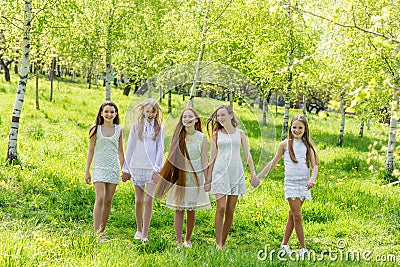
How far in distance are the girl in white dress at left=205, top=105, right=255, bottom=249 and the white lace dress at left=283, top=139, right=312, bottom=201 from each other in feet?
2.03

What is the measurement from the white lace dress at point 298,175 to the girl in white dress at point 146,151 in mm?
1741

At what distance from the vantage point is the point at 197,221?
755 cm

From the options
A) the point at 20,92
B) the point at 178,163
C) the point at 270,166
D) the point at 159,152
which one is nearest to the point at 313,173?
the point at 270,166

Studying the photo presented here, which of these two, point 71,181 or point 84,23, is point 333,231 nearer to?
point 71,181

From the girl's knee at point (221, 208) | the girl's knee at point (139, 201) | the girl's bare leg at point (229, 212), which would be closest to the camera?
the girl's knee at point (221, 208)

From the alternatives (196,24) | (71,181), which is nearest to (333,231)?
(71,181)

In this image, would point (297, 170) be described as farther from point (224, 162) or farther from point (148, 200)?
point (148, 200)

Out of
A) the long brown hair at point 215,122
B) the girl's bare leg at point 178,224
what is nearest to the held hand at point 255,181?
the long brown hair at point 215,122

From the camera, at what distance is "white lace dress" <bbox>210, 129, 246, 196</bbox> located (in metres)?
5.86

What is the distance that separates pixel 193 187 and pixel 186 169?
255mm

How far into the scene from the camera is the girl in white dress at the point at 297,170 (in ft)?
19.7

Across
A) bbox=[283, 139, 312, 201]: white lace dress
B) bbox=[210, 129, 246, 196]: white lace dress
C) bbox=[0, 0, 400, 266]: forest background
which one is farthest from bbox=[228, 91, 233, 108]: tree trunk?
bbox=[283, 139, 312, 201]: white lace dress

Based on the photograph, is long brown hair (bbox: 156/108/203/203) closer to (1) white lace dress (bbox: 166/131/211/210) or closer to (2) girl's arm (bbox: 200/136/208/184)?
(1) white lace dress (bbox: 166/131/211/210)

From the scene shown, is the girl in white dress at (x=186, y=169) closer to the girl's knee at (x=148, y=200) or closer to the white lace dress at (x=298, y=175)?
the girl's knee at (x=148, y=200)
